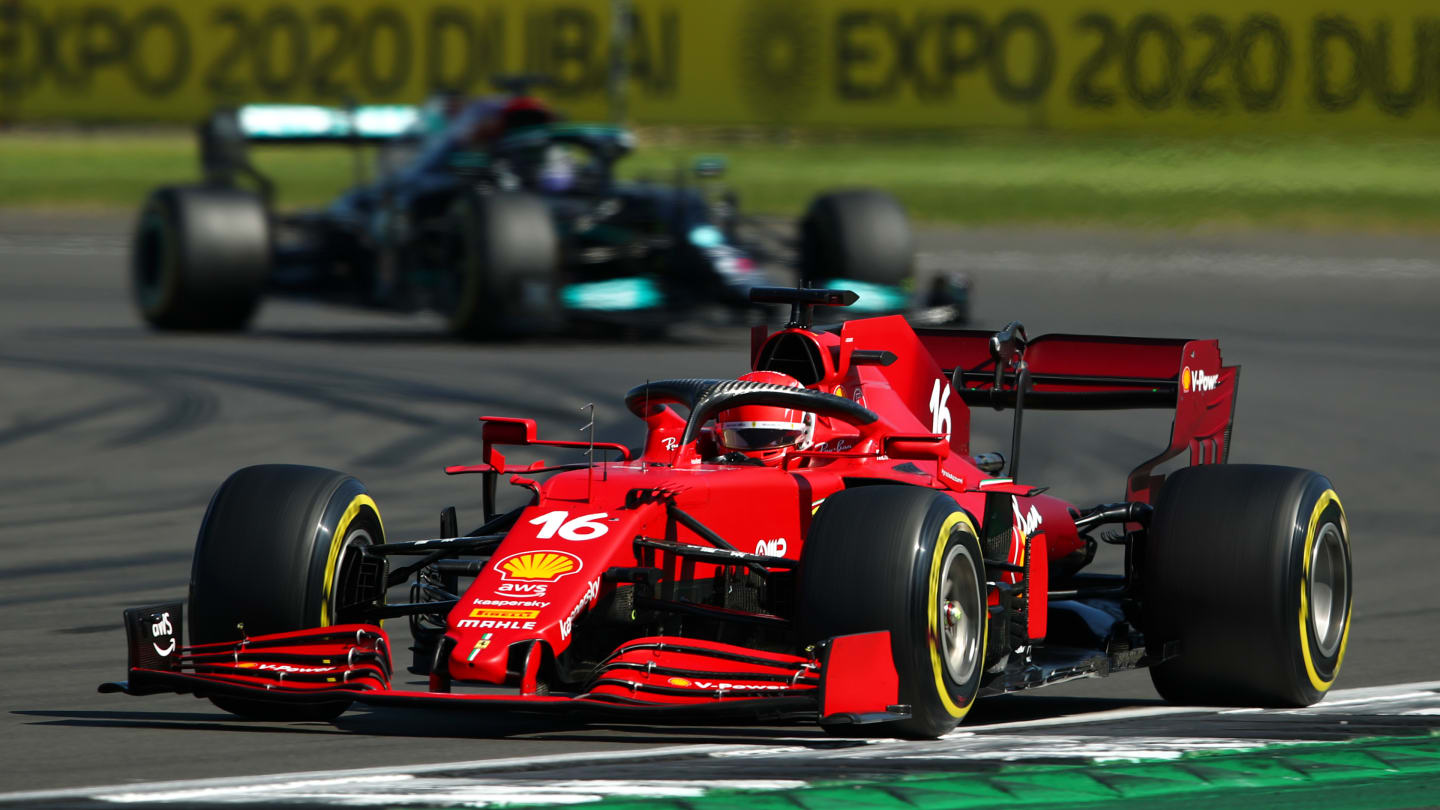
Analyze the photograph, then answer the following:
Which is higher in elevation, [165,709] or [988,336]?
[988,336]

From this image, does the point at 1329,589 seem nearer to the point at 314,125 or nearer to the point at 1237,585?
the point at 1237,585

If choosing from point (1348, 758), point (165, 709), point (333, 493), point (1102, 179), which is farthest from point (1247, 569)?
point (1102, 179)

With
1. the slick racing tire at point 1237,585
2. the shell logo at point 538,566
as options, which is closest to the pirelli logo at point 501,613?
the shell logo at point 538,566

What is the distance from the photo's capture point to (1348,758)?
23.7ft

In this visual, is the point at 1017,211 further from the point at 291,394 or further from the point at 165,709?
the point at 165,709

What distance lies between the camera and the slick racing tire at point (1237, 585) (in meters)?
8.04


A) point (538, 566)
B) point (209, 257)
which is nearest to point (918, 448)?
point (538, 566)

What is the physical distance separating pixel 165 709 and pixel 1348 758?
3.69 metres

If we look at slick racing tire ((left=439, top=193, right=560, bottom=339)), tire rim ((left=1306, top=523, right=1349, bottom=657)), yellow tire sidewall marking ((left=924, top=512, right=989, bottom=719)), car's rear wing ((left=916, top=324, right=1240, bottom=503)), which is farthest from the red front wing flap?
slick racing tire ((left=439, top=193, right=560, bottom=339))

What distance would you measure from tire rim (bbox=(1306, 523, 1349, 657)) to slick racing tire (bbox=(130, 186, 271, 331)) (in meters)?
14.5

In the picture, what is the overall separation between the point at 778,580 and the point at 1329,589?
209 centimetres

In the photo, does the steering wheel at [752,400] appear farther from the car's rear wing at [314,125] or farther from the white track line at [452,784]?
the car's rear wing at [314,125]

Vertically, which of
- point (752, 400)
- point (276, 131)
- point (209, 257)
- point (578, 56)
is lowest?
point (209, 257)

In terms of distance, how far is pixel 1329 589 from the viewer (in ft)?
28.0
